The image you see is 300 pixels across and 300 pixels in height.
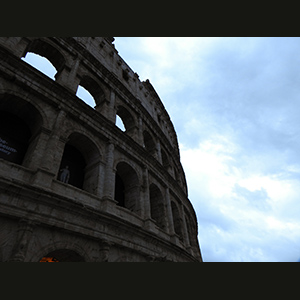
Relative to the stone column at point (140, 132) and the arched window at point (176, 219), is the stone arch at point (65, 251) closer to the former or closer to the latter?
the stone column at point (140, 132)

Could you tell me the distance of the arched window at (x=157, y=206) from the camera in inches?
588

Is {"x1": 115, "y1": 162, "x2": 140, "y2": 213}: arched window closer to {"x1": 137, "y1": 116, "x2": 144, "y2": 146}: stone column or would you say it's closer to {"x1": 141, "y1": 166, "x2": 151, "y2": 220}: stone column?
{"x1": 141, "y1": 166, "x2": 151, "y2": 220}: stone column

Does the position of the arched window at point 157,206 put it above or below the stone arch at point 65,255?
above

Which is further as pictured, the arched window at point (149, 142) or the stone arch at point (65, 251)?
the arched window at point (149, 142)

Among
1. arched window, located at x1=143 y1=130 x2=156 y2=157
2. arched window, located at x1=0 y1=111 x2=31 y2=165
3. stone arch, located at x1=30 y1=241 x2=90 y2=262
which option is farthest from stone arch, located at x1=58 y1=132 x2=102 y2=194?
arched window, located at x1=143 y1=130 x2=156 y2=157

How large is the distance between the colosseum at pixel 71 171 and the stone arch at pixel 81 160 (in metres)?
0.05

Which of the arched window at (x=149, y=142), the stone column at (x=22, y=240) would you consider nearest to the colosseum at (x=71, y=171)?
the stone column at (x=22, y=240)

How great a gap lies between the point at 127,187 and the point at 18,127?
6906 millimetres

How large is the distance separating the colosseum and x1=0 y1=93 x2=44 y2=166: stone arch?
41mm

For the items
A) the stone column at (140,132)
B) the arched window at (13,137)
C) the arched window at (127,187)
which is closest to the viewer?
the arched window at (13,137)

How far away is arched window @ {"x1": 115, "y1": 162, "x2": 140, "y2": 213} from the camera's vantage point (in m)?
13.1

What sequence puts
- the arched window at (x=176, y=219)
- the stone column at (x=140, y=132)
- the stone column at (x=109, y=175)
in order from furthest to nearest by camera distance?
the arched window at (x=176, y=219), the stone column at (x=140, y=132), the stone column at (x=109, y=175)

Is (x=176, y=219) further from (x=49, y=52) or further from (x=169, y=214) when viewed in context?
(x=49, y=52)

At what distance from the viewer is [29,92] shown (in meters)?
10.1
